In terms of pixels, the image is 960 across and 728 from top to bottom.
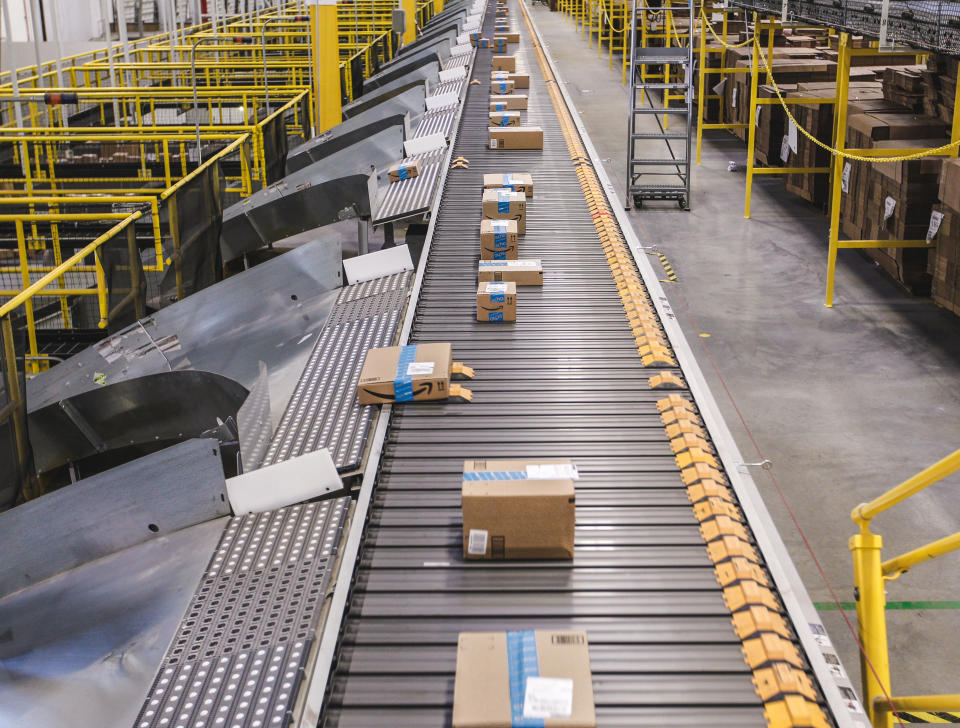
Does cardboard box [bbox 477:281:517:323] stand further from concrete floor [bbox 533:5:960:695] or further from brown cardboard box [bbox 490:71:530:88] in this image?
brown cardboard box [bbox 490:71:530:88]

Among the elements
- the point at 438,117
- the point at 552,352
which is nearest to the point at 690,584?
the point at 552,352

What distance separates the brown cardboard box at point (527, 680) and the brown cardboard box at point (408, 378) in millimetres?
1529

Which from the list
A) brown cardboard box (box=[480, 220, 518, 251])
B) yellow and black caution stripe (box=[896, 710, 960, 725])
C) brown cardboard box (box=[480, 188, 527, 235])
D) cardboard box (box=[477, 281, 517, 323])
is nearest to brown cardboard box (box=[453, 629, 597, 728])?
yellow and black caution stripe (box=[896, 710, 960, 725])

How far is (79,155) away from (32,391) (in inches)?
259

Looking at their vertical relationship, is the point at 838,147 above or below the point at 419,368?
above

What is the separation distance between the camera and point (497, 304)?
4727 millimetres

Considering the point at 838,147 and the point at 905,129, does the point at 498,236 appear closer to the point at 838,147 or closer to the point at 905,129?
the point at 838,147

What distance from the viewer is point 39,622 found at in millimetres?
3523

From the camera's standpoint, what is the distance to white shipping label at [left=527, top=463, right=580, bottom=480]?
9.87 ft

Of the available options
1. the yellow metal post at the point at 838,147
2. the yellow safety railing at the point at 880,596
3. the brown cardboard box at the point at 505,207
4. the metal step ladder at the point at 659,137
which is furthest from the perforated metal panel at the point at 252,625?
the metal step ladder at the point at 659,137

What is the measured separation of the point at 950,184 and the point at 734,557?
5.82m

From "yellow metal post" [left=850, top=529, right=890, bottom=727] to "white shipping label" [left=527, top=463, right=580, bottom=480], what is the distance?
1.18 metres

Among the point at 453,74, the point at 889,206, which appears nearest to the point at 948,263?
the point at 889,206

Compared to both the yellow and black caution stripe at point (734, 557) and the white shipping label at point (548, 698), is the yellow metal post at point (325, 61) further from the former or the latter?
the white shipping label at point (548, 698)
